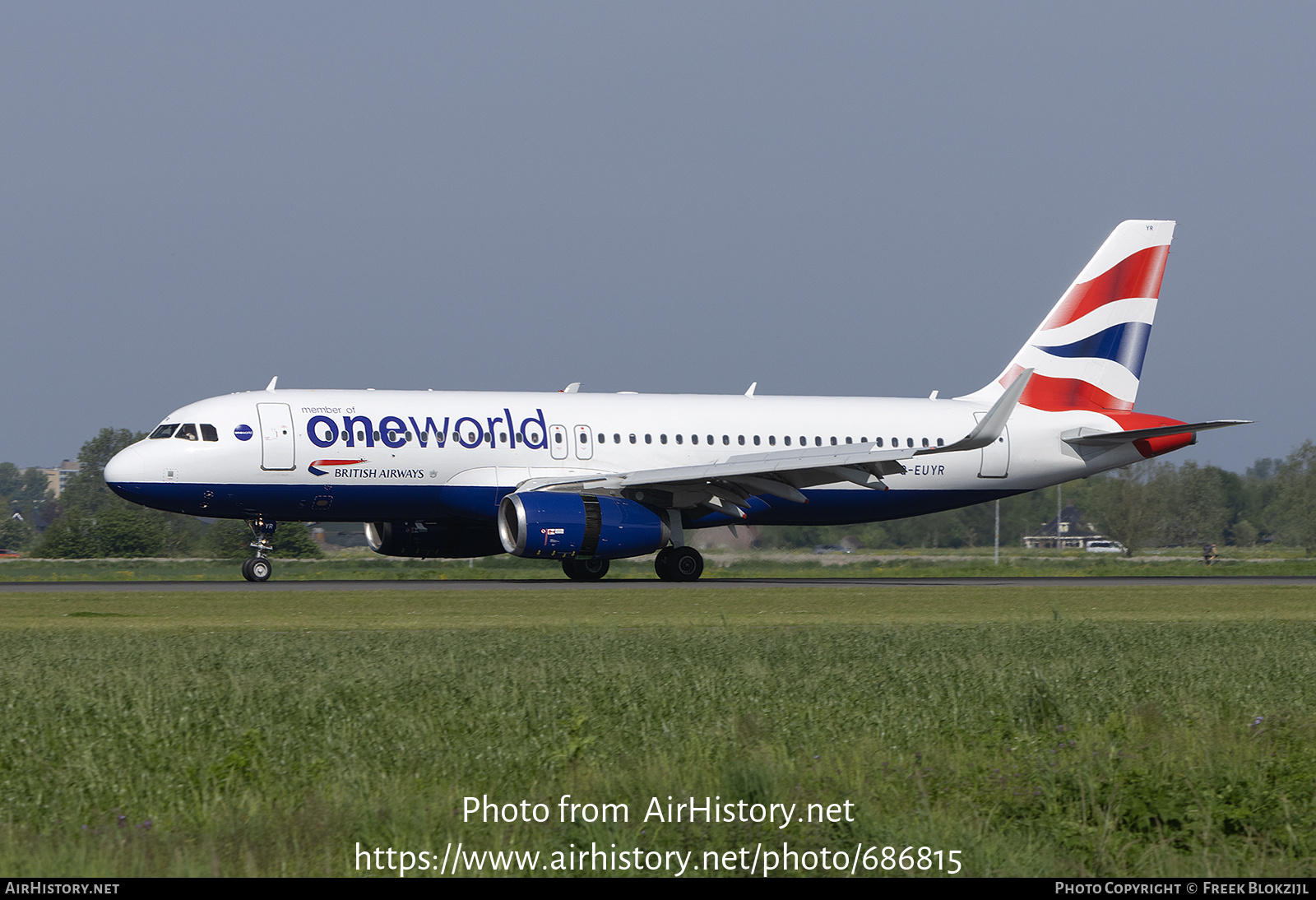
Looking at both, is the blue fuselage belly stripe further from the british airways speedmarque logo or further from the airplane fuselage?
the british airways speedmarque logo

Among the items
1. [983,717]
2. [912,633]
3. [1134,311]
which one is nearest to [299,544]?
[1134,311]

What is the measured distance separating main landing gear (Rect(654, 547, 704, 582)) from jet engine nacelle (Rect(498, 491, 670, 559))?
1.66 metres

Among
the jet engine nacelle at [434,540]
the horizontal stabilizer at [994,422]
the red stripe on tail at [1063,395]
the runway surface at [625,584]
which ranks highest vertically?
the red stripe on tail at [1063,395]

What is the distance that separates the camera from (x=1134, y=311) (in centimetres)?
3697

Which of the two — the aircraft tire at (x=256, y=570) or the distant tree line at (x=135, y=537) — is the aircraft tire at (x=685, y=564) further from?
the distant tree line at (x=135, y=537)

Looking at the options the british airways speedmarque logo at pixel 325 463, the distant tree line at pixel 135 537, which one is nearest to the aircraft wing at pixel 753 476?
the british airways speedmarque logo at pixel 325 463

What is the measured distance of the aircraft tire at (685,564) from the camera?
3127 cm

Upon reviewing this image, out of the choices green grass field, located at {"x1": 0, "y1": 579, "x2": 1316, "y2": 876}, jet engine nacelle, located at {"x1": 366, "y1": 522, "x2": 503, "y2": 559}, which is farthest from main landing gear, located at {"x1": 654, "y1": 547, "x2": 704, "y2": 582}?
green grass field, located at {"x1": 0, "y1": 579, "x2": 1316, "y2": 876}

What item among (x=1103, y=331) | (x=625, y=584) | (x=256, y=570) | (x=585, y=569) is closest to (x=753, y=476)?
(x=625, y=584)

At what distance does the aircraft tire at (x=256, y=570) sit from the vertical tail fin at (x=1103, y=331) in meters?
18.3

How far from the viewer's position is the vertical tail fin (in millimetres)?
36281

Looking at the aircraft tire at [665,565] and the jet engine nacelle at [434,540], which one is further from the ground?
the jet engine nacelle at [434,540]

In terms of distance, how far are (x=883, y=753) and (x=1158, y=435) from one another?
27689 mm

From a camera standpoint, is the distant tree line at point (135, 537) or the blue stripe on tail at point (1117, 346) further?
the distant tree line at point (135, 537)
